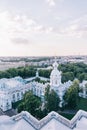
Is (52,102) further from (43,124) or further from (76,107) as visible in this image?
(43,124)

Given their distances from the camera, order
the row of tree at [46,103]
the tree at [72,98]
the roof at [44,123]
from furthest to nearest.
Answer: the tree at [72,98] → the row of tree at [46,103] → the roof at [44,123]

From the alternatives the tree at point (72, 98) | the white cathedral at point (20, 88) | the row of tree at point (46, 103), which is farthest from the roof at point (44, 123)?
the white cathedral at point (20, 88)

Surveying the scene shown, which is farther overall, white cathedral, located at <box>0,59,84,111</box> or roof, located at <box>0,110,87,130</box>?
white cathedral, located at <box>0,59,84,111</box>

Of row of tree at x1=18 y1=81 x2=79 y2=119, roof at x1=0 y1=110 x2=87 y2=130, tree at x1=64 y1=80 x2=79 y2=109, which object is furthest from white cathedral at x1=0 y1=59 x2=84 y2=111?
roof at x1=0 y1=110 x2=87 y2=130

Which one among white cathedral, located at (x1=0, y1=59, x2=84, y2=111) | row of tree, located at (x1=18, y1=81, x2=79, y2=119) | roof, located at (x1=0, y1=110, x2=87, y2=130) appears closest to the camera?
roof, located at (x1=0, y1=110, x2=87, y2=130)

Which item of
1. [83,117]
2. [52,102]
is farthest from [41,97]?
[83,117]

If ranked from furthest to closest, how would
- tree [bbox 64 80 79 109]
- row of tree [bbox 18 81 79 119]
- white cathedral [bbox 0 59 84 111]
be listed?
white cathedral [bbox 0 59 84 111], tree [bbox 64 80 79 109], row of tree [bbox 18 81 79 119]

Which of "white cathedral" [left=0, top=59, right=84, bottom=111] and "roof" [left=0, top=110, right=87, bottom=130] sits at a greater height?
"roof" [left=0, top=110, right=87, bottom=130]

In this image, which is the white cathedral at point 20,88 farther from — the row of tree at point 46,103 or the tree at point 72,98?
the row of tree at point 46,103

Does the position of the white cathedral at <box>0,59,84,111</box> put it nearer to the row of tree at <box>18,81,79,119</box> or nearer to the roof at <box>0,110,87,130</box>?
the row of tree at <box>18,81,79,119</box>
